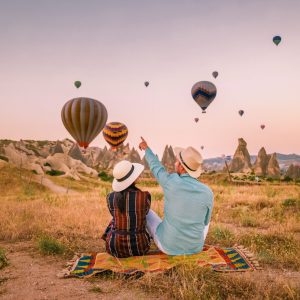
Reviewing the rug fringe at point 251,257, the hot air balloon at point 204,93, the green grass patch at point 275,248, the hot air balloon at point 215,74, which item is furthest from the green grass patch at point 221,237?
the hot air balloon at point 215,74

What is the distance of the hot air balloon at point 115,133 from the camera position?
21.8m

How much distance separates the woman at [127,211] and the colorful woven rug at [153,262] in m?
0.24

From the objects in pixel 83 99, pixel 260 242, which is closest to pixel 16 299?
pixel 260 242

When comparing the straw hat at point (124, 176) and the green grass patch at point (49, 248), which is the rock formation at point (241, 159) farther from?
the straw hat at point (124, 176)

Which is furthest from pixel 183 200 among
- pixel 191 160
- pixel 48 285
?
pixel 48 285

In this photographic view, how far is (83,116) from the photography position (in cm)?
1897

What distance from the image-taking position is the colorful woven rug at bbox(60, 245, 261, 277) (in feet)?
16.6

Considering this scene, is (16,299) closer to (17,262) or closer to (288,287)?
(17,262)

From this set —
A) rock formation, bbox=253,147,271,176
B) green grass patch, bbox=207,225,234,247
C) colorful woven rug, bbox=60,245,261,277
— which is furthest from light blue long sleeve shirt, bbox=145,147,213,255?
rock formation, bbox=253,147,271,176

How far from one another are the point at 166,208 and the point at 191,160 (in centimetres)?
82

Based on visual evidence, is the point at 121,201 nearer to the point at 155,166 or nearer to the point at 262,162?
the point at 155,166

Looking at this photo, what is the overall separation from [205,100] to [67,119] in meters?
12.2

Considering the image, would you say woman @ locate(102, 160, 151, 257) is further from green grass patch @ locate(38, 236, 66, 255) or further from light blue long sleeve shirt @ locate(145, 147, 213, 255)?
green grass patch @ locate(38, 236, 66, 255)

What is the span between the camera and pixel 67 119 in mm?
19281
